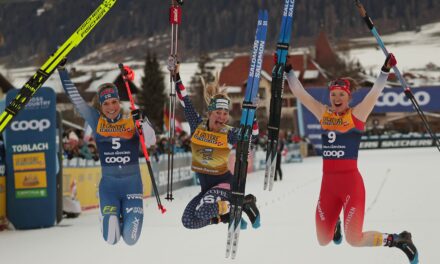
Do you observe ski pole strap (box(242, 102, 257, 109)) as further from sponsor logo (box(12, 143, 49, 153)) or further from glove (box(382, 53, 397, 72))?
sponsor logo (box(12, 143, 49, 153))

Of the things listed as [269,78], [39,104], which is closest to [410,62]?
[269,78]

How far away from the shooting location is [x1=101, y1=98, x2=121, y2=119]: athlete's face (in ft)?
29.5

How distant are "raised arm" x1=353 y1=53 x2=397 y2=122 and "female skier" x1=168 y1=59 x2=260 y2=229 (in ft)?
5.09

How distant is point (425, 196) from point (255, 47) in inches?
454

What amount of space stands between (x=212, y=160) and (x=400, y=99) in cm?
3607

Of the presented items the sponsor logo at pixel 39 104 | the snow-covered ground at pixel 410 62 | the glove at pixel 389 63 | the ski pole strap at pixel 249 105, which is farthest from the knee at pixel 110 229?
the snow-covered ground at pixel 410 62

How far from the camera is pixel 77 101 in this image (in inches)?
353

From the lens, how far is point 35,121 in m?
15.2

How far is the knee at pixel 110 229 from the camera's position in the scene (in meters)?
8.70

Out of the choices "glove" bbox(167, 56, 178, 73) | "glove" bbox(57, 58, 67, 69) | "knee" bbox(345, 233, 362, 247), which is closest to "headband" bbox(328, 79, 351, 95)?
"knee" bbox(345, 233, 362, 247)

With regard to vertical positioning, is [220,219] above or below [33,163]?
above

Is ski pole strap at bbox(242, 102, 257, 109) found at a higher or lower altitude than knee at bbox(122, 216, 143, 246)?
higher

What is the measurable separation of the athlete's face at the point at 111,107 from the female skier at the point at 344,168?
2.08 m

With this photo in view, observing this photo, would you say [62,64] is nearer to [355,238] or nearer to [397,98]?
[355,238]
